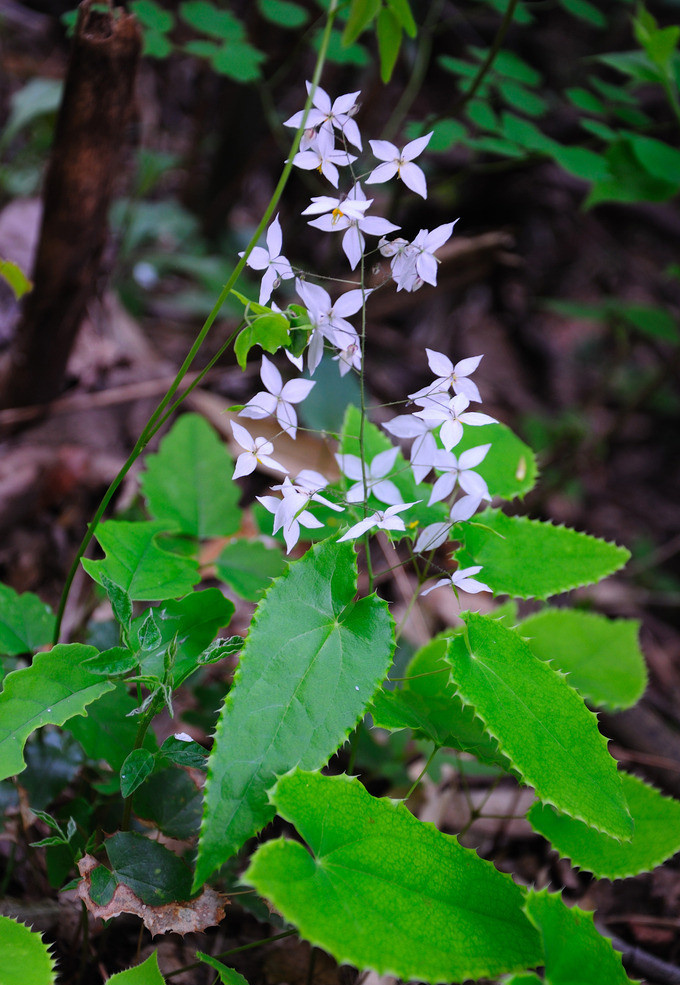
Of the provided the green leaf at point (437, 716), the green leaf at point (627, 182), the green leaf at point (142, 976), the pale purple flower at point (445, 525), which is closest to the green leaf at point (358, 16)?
the pale purple flower at point (445, 525)

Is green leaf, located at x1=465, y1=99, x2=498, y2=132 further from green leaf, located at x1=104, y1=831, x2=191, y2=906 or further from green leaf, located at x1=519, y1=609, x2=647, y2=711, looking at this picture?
green leaf, located at x1=104, y1=831, x2=191, y2=906

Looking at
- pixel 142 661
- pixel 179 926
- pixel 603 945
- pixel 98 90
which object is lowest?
pixel 179 926

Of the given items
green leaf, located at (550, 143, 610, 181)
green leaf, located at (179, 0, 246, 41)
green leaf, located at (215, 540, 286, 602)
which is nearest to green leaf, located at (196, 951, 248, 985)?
green leaf, located at (215, 540, 286, 602)

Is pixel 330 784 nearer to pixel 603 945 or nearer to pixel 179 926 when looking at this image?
pixel 179 926

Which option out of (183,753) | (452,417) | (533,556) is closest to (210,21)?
(452,417)

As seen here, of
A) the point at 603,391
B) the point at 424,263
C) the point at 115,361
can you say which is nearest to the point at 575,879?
the point at 424,263
